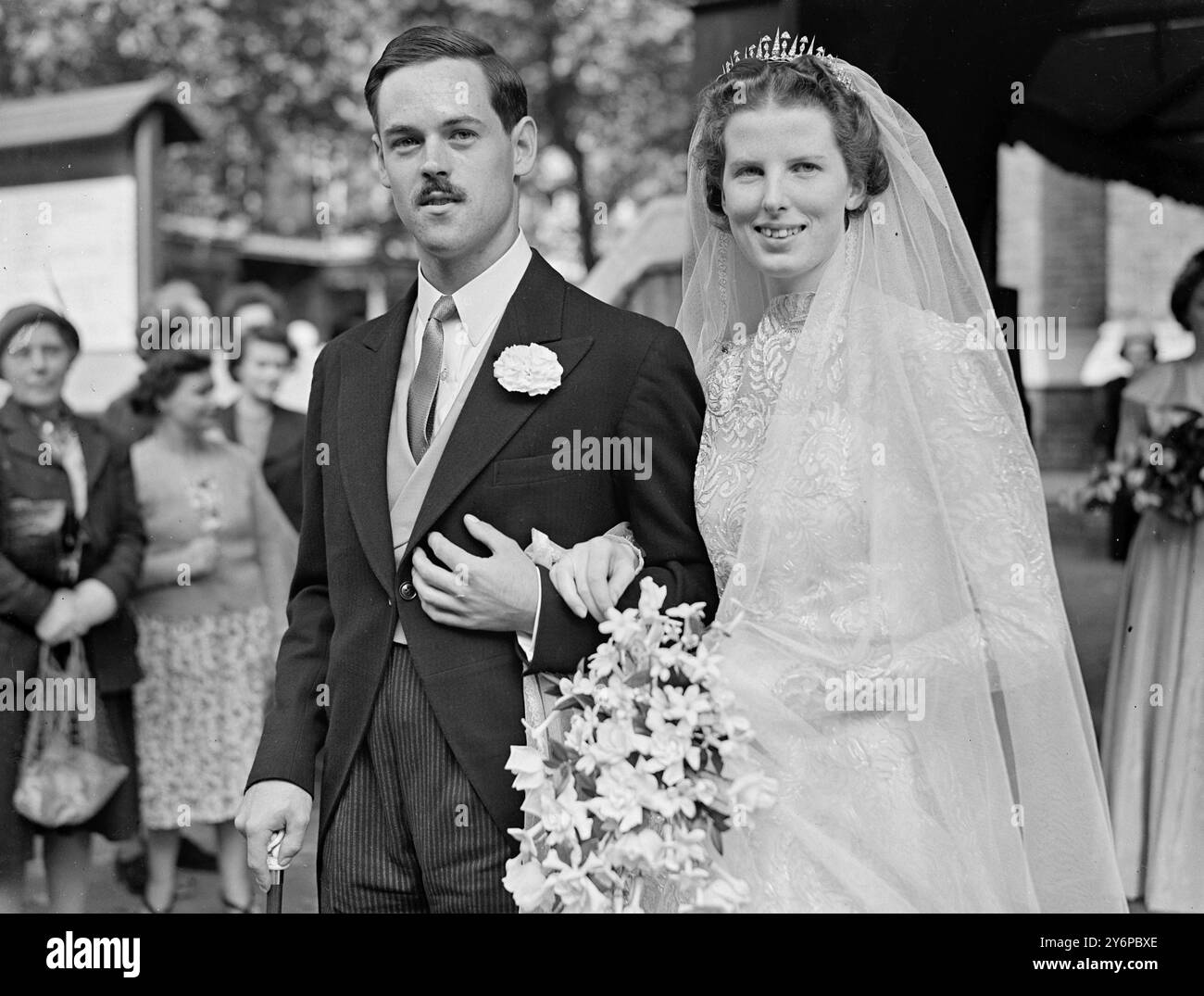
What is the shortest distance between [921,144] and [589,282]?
3303 millimetres

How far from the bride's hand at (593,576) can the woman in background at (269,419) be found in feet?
9.99

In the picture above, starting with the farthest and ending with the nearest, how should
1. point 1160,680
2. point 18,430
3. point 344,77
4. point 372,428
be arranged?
1. point 344,77
2. point 1160,680
3. point 18,430
4. point 372,428

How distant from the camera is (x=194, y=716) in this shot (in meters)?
4.77

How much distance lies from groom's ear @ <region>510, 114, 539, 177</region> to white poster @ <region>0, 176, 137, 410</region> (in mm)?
2812

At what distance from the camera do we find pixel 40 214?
4.96 meters

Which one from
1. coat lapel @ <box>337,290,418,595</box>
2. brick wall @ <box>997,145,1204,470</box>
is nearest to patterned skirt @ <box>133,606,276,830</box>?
coat lapel @ <box>337,290,418,595</box>

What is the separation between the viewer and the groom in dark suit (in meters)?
2.27

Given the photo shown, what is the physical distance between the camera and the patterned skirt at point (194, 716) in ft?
15.5

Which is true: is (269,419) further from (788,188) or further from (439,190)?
(788,188)

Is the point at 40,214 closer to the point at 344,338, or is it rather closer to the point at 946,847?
the point at 344,338

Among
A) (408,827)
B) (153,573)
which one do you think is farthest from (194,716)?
(408,827)

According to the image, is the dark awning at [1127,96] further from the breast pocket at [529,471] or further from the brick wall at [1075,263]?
the brick wall at [1075,263]

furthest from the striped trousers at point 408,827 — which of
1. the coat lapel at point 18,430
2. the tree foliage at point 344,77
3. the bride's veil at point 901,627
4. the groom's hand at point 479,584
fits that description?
the tree foliage at point 344,77

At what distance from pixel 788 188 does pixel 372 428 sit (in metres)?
0.84
